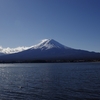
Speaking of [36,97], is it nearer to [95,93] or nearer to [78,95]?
[78,95]

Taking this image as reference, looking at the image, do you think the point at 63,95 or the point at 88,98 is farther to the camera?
the point at 63,95

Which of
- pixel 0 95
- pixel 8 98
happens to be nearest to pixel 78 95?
pixel 8 98

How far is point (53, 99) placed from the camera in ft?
74.1

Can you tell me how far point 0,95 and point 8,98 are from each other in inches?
93.1

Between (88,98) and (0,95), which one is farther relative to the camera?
(0,95)

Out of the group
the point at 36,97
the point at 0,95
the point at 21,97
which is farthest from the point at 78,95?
the point at 0,95

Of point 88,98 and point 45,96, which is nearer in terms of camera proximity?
point 88,98

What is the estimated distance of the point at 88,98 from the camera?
22.4 metres

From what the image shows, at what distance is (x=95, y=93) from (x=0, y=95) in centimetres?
1203

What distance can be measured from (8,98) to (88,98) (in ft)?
30.7

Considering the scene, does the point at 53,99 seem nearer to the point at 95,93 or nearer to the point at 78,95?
the point at 78,95

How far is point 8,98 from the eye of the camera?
2373 centimetres

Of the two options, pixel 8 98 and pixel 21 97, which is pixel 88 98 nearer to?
pixel 21 97

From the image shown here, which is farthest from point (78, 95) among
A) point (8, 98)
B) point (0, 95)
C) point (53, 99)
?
point (0, 95)
